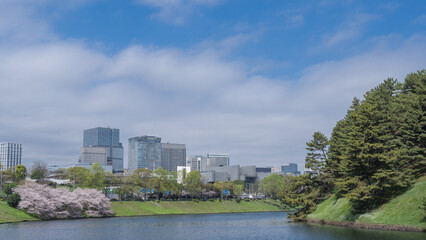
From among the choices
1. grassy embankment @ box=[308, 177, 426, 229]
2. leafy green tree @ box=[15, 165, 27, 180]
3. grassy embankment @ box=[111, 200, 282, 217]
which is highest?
leafy green tree @ box=[15, 165, 27, 180]

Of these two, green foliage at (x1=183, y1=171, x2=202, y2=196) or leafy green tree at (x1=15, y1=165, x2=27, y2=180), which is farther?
leafy green tree at (x1=15, y1=165, x2=27, y2=180)

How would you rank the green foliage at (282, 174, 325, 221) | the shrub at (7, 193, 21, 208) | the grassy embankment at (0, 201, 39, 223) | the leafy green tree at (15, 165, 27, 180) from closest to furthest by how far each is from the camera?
the green foliage at (282, 174, 325, 221)
the grassy embankment at (0, 201, 39, 223)
the shrub at (7, 193, 21, 208)
the leafy green tree at (15, 165, 27, 180)

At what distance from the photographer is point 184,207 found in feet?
470

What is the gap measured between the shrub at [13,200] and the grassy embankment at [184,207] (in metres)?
31.4

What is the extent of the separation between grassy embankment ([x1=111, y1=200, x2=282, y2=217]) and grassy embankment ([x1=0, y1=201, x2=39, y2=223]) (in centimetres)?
3100

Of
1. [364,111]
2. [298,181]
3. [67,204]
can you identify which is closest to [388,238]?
[364,111]

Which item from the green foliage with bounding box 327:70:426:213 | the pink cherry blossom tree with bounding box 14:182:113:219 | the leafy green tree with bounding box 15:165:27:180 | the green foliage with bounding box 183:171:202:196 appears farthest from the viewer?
the leafy green tree with bounding box 15:165:27:180

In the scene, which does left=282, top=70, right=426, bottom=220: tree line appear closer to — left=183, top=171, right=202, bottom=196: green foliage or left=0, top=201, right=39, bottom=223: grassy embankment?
left=0, top=201, right=39, bottom=223: grassy embankment

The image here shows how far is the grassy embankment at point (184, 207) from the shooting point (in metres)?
124

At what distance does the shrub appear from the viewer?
9094 cm

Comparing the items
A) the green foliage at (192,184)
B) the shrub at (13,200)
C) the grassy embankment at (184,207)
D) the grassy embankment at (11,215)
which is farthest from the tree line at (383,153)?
the green foliage at (192,184)

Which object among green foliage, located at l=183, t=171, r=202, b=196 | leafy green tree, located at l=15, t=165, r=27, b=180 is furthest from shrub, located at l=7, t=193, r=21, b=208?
green foliage, located at l=183, t=171, r=202, b=196

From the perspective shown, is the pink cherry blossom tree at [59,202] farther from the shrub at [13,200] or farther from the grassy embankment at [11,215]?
the grassy embankment at [11,215]

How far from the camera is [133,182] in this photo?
14475 cm
